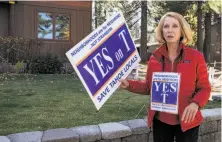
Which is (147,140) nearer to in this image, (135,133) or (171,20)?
(135,133)

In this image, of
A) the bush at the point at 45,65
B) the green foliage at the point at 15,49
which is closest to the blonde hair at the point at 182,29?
the bush at the point at 45,65

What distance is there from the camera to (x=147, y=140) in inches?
169

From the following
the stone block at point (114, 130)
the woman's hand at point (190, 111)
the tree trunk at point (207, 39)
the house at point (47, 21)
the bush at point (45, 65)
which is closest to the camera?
the woman's hand at point (190, 111)

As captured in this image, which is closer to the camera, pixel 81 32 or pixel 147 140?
pixel 147 140

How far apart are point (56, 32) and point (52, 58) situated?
420cm

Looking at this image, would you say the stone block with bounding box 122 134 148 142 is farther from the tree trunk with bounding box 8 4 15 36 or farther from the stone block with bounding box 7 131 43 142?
the tree trunk with bounding box 8 4 15 36

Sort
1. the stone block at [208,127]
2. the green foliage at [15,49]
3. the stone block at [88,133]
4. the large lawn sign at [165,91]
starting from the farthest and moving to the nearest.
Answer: the green foliage at [15,49] → the stone block at [208,127] → the stone block at [88,133] → the large lawn sign at [165,91]

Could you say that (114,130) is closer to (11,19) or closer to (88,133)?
(88,133)

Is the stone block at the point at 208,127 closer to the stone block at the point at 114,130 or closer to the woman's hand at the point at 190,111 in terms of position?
the stone block at the point at 114,130

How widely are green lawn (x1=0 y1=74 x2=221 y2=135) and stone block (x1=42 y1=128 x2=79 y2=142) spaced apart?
52 centimetres

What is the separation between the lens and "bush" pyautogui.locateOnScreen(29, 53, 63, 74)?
1213 centimetres

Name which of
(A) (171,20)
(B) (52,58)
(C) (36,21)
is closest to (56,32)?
(C) (36,21)

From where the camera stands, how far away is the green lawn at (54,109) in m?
4.34

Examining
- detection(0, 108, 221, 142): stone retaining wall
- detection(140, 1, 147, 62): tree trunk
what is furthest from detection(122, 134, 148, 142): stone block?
detection(140, 1, 147, 62): tree trunk
